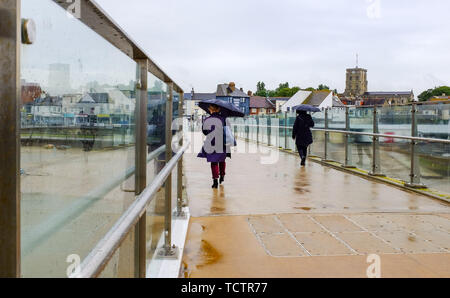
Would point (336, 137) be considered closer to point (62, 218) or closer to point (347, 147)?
point (347, 147)

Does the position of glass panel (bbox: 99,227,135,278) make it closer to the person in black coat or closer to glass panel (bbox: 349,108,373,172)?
glass panel (bbox: 349,108,373,172)

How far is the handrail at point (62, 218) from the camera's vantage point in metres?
0.89

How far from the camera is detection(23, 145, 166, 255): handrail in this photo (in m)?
0.89

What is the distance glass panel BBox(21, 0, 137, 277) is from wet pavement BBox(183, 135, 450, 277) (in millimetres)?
2060

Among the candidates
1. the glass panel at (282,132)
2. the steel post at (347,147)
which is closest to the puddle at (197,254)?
the steel post at (347,147)

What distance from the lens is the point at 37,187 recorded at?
0.91 metres

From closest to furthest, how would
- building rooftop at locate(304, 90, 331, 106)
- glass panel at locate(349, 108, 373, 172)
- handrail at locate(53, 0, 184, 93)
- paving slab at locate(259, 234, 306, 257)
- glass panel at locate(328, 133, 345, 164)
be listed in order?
handrail at locate(53, 0, 184, 93) < paving slab at locate(259, 234, 306, 257) < glass panel at locate(349, 108, 373, 172) < glass panel at locate(328, 133, 345, 164) < building rooftop at locate(304, 90, 331, 106)

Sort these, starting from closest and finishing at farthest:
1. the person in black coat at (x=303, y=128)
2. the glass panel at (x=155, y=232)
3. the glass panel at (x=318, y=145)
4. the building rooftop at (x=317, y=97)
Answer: the glass panel at (x=155, y=232) < the person in black coat at (x=303, y=128) < the glass panel at (x=318, y=145) < the building rooftop at (x=317, y=97)

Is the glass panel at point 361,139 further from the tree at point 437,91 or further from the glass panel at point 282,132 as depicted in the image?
the tree at point 437,91

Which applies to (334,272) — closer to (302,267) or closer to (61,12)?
(302,267)

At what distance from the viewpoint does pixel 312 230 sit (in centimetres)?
473

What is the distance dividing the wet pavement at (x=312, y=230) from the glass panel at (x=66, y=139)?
81.1 inches

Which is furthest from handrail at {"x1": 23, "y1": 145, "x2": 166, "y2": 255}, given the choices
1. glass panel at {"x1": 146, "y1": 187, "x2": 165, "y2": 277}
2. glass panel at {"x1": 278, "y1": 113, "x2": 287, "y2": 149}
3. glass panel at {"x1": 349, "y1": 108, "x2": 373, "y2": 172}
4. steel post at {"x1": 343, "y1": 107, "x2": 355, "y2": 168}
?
glass panel at {"x1": 278, "y1": 113, "x2": 287, "y2": 149}

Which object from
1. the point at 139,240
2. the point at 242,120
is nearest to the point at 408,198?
the point at 139,240
